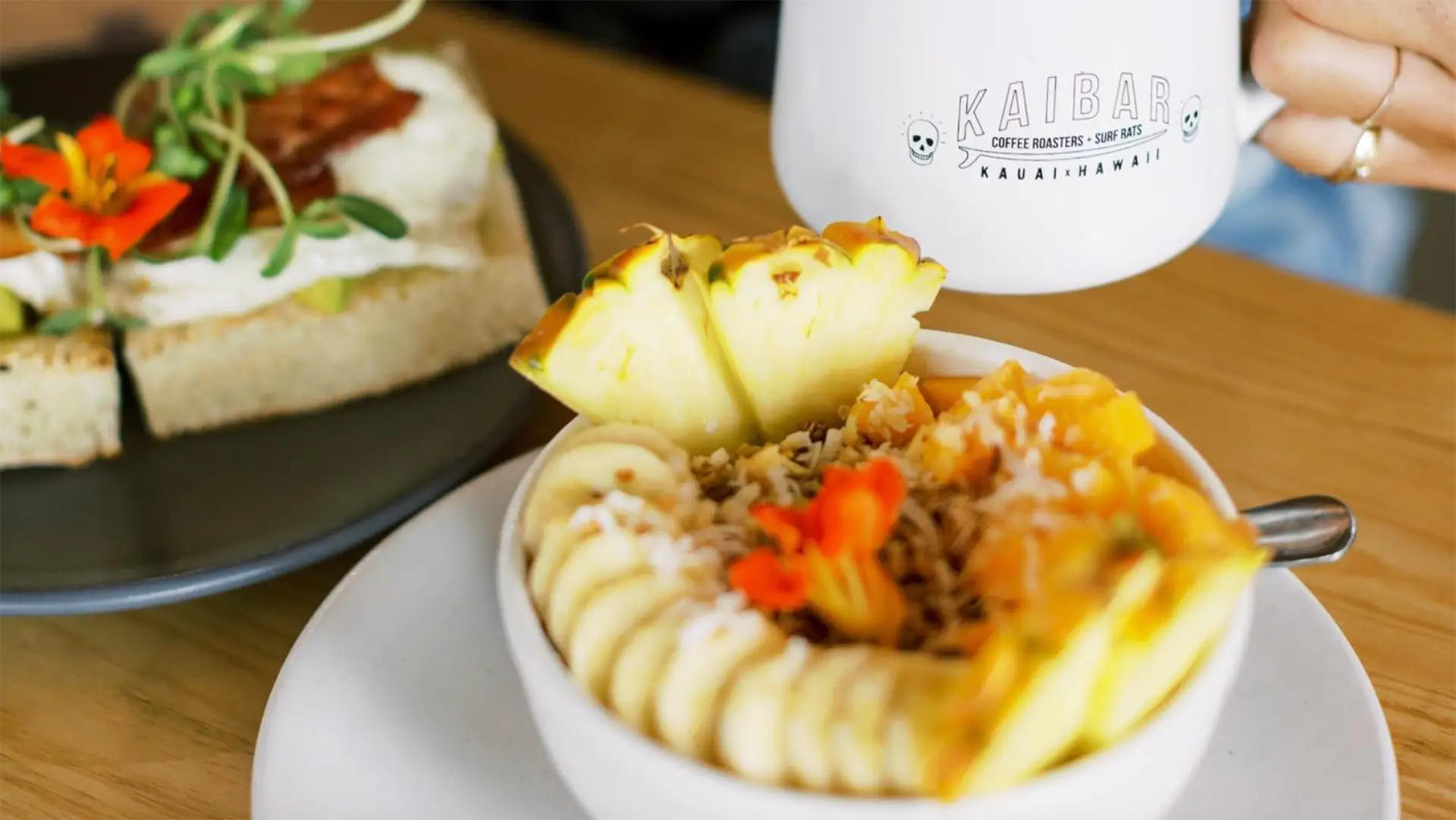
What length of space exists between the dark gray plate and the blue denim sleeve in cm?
99

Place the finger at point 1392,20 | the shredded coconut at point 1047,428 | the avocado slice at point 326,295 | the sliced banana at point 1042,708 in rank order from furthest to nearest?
the avocado slice at point 326,295 < the finger at point 1392,20 < the shredded coconut at point 1047,428 < the sliced banana at point 1042,708

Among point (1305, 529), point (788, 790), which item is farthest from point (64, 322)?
point (1305, 529)

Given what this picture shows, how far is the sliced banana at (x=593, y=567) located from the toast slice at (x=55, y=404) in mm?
585

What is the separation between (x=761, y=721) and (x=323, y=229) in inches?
26.1

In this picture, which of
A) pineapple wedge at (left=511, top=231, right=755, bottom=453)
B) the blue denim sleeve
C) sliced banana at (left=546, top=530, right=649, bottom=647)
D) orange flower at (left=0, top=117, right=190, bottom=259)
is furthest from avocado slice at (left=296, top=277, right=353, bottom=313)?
the blue denim sleeve

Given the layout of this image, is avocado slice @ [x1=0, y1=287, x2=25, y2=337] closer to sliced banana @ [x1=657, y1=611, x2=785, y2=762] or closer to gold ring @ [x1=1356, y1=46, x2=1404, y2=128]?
sliced banana @ [x1=657, y1=611, x2=785, y2=762]

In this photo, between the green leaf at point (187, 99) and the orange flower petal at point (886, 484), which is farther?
the green leaf at point (187, 99)

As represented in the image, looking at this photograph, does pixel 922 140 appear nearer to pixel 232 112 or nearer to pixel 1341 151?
pixel 1341 151

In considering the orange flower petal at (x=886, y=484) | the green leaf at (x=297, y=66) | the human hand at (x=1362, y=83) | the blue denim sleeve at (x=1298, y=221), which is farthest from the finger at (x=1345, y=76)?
the green leaf at (x=297, y=66)

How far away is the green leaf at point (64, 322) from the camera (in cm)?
93

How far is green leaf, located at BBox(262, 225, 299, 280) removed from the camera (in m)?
0.94

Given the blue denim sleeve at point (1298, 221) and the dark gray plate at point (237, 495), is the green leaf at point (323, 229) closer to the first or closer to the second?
the dark gray plate at point (237, 495)

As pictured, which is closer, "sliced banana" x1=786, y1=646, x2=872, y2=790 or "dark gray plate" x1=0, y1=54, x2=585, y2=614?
"sliced banana" x1=786, y1=646, x2=872, y2=790

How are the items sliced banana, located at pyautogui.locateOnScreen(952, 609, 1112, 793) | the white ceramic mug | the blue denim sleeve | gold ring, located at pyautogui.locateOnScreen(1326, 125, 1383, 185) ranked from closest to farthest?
sliced banana, located at pyautogui.locateOnScreen(952, 609, 1112, 793), the white ceramic mug, gold ring, located at pyautogui.locateOnScreen(1326, 125, 1383, 185), the blue denim sleeve
